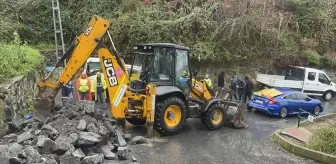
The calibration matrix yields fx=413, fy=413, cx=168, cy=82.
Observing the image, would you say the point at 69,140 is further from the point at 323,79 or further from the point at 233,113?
the point at 323,79

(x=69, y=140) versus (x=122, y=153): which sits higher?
(x=69, y=140)

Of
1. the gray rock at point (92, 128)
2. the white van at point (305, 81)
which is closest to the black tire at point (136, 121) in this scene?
the gray rock at point (92, 128)

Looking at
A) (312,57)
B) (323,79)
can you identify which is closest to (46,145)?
(323,79)

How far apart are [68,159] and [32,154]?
0.66m

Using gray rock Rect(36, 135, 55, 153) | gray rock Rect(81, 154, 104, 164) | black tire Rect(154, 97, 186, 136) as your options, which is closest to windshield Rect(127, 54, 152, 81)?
black tire Rect(154, 97, 186, 136)

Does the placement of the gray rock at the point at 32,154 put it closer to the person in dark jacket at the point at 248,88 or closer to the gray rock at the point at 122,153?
the gray rock at the point at 122,153

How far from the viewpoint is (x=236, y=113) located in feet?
47.4

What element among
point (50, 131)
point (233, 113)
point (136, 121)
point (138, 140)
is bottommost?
point (138, 140)

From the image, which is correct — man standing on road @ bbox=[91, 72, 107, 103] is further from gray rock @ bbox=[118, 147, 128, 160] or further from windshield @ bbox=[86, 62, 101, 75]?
gray rock @ bbox=[118, 147, 128, 160]

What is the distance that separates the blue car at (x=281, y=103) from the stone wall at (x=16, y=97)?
365 inches

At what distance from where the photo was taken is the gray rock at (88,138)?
9.13 m

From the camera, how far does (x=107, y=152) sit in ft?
30.4

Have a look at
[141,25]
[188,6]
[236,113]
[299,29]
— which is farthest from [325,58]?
[236,113]

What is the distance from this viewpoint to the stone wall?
10766 mm
